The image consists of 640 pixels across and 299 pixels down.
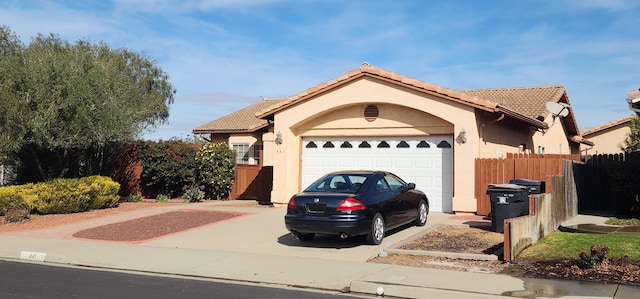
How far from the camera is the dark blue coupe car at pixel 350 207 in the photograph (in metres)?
10.8

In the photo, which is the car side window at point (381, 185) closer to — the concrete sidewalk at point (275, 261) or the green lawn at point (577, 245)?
the concrete sidewalk at point (275, 261)

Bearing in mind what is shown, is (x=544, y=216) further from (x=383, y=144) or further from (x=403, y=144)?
(x=383, y=144)

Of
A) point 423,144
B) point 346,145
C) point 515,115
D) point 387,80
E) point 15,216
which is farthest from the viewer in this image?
point 346,145

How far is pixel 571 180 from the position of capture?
15.0m

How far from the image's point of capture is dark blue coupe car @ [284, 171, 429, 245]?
35.4ft

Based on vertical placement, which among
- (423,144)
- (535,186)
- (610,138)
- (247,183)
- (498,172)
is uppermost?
(610,138)

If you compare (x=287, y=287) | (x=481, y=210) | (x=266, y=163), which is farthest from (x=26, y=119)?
(x=481, y=210)

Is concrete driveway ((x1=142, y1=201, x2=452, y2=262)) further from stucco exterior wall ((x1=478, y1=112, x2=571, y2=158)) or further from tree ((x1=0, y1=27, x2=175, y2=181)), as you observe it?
tree ((x1=0, y1=27, x2=175, y2=181))

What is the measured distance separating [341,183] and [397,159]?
575 cm

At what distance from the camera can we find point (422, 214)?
1388 centimetres

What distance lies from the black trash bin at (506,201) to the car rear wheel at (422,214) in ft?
6.38

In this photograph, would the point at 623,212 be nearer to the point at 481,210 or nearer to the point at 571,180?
the point at 571,180

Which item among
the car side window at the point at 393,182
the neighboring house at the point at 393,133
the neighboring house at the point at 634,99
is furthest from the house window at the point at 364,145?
the neighboring house at the point at 634,99

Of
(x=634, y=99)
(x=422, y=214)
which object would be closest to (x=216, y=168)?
(x=422, y=214)
